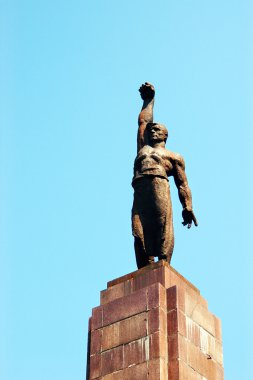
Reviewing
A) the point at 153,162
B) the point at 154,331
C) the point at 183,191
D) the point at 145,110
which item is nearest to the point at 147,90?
the point at 145,110

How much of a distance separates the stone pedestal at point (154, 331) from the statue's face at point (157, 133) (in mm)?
2995

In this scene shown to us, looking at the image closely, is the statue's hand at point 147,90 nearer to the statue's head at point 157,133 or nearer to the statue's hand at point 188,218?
the statue's head at point 157,133

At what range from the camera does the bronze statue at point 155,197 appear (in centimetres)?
1606

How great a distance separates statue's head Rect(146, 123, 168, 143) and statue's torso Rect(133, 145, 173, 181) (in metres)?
0.23

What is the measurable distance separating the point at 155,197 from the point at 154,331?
10.1ft

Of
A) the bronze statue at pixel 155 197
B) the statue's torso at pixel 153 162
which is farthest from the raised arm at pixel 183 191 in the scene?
the statue's torso at pixel 153 162

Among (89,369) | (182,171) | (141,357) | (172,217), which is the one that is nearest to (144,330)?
(141,357)

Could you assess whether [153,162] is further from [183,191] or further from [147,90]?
[147,90]

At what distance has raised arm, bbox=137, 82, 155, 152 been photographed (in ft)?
57.4

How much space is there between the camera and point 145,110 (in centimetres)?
1817

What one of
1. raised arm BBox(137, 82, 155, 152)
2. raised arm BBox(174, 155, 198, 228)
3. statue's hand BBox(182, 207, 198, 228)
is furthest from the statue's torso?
statue's hand BBox(182, 207, 198, 228)

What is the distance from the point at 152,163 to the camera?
649 inches

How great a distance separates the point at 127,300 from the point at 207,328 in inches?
66.5

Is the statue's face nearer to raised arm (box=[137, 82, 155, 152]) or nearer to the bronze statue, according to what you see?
the bronze statue
